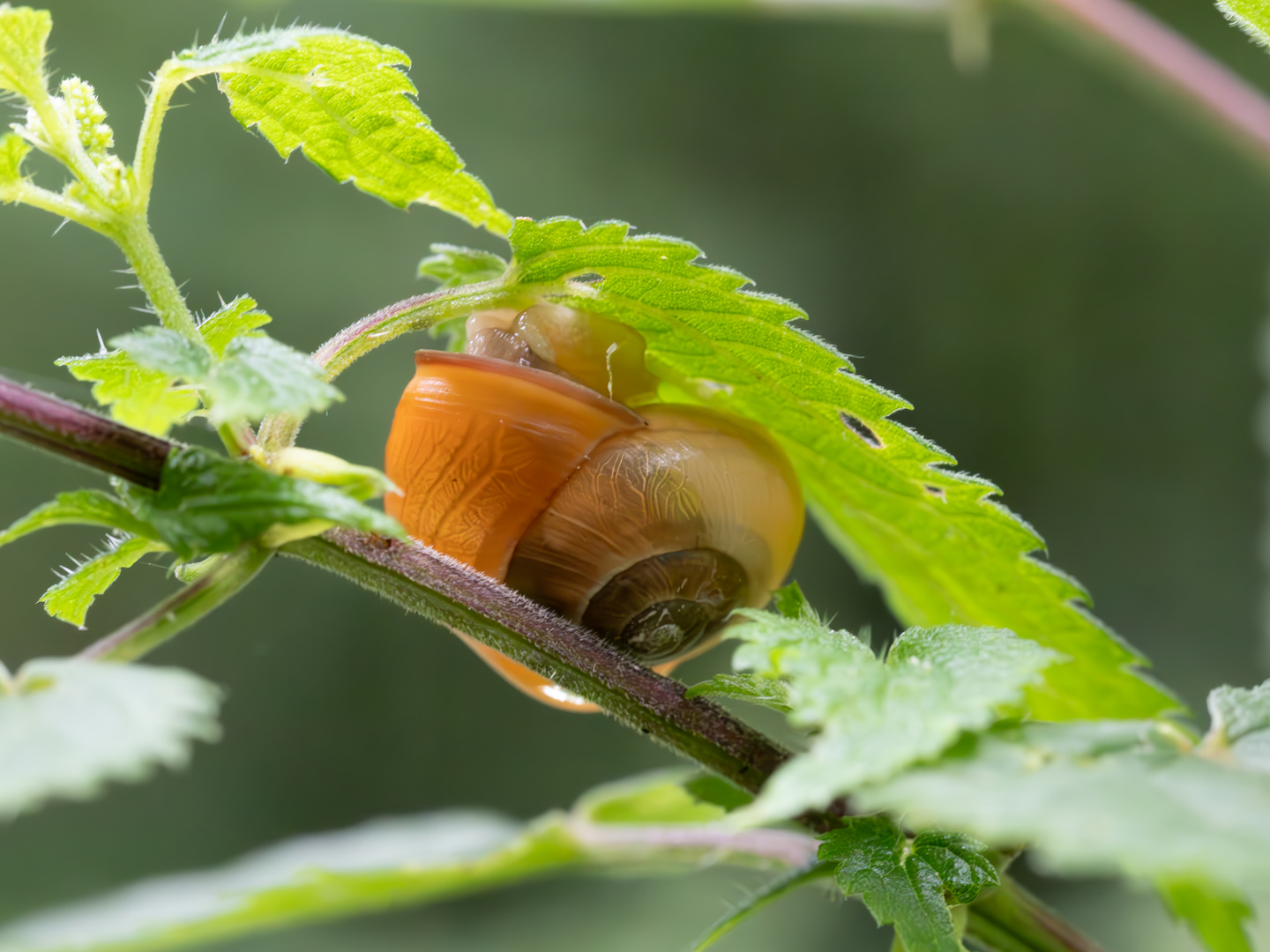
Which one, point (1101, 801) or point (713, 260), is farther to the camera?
point (713, 260)

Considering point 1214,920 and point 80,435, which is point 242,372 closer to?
point 80,435

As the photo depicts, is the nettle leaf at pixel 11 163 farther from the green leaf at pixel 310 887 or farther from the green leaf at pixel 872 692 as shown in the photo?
the green leaf at pixel 310 887

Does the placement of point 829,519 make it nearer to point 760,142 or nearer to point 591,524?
point 591,524

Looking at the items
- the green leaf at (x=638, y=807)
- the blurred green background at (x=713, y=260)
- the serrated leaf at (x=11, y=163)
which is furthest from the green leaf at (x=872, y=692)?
the blurred green background at (x=713, y=260)

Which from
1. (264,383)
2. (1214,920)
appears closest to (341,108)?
(264,383)

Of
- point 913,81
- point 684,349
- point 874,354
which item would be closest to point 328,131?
point 684,349

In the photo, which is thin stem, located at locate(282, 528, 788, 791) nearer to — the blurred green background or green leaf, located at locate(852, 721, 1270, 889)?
green leaf, located at locate(852, 721, 1270, 889)

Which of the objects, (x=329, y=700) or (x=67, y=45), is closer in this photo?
(x=67, y=45)
